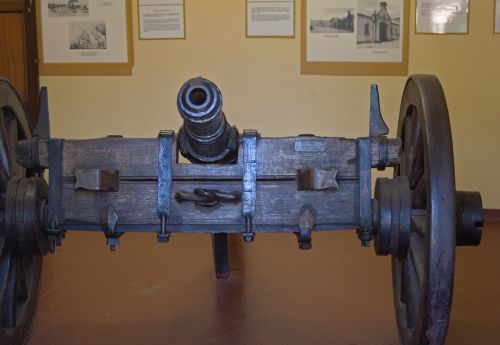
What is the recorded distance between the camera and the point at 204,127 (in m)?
2.38

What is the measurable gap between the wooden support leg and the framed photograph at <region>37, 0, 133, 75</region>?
7.51 ft

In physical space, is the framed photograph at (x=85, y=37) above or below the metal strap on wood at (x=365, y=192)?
above

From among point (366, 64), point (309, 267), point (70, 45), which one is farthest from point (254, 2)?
point (309, 267)

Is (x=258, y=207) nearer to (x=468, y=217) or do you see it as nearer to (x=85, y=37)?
(x=468, y=217)

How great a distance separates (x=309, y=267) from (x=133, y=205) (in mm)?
1782

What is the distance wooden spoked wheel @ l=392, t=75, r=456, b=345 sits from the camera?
200cm

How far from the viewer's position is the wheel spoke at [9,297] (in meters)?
2.51

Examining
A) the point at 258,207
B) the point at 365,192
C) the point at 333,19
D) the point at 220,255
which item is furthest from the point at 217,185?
the point at 333,19

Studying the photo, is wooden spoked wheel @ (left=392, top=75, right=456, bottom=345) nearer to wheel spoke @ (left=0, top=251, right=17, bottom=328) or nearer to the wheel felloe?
the wheel felloe

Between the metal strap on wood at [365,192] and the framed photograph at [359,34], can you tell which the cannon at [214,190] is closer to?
the metal strap on wood at [365,192]

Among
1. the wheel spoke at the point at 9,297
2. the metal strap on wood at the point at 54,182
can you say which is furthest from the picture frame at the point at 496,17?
the wheel spoke at the point at 9,297

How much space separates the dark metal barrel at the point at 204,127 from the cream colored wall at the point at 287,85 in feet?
9.01

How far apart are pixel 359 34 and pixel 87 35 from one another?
2173 millimetres

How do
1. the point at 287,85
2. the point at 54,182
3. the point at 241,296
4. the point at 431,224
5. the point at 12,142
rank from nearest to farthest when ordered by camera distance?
the point at 431,224
the point at 54,182
the point at 12,142
the point at 241,296
the point at 287,85
